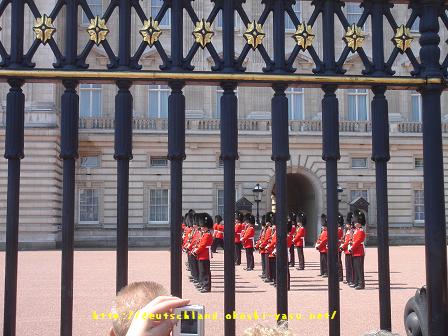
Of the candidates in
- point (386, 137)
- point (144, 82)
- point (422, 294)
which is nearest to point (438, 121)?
point (386, 137)

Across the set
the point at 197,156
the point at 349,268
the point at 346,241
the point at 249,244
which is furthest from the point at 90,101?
the point at 349,268

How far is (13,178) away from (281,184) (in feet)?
4.03

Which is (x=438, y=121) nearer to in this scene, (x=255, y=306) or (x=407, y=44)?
(x=407, y=44)

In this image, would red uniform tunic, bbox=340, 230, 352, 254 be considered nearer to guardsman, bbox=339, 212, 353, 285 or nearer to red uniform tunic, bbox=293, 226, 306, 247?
guardsman, bbox=339, 212, 353, 285

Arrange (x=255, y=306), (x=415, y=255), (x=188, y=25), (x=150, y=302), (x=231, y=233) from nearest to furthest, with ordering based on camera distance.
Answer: (x=150, y=302)
(x=231, y=233)
(x=255, y=306)
(x=415, y=255)
(x=188, y=25)

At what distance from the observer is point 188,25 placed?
20.6m

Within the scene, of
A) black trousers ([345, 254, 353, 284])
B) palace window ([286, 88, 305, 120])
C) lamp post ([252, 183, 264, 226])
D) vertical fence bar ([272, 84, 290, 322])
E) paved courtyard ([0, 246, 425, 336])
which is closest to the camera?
vertical fence bar ([272, 84, 290, 322])

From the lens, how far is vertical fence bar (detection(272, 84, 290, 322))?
2.73m

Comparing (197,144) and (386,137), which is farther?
(197,144)

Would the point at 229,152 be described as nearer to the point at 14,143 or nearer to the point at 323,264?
the point at 14,143

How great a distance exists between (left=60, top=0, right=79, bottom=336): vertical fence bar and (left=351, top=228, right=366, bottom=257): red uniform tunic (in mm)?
9553

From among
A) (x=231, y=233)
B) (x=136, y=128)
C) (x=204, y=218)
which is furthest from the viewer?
(x=136, y=128)

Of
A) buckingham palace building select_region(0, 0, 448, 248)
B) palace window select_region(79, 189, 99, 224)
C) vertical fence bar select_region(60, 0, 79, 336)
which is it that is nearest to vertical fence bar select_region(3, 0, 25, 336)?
vertical fence bar select_region(60, 0, 79, 336)

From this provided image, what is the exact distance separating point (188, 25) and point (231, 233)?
18683 millimetres
